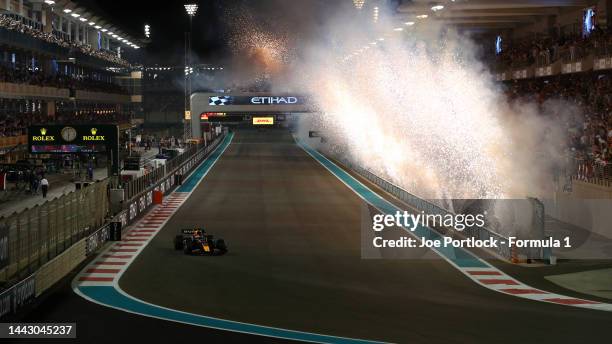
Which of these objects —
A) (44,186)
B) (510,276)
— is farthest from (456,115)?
(510,276)

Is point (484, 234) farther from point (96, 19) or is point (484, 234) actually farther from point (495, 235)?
point (96, 19)

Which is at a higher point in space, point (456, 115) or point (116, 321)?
point (456, 115)

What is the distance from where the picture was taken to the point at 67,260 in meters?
24.2

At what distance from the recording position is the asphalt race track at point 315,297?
17.3 metres

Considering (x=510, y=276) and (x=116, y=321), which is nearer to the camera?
(x=116, y=321)

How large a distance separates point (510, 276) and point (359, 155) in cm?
5137

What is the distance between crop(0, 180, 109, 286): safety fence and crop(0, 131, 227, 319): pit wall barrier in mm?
160

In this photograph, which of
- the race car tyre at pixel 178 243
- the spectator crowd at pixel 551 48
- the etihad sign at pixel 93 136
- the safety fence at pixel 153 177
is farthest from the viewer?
the spectator crowd at pixel 551 48

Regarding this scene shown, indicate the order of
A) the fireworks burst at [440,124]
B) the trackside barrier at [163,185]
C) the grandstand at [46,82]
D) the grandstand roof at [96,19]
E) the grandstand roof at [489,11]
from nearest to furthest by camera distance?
1. the trackside barrier at [163,185]
2. the fireworks burst at [440,124]
3. the grandstand roof at [489,11]
4. the grandstand at [46,82]
5. the grandstand roof at [96,19]

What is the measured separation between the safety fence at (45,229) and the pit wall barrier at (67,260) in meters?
0.16

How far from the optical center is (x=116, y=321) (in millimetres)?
18250

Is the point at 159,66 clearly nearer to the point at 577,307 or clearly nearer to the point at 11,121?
the point at 11,121

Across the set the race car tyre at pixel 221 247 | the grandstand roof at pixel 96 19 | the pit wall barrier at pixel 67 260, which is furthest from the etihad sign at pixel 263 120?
the race car tyre at pixel 221 247
